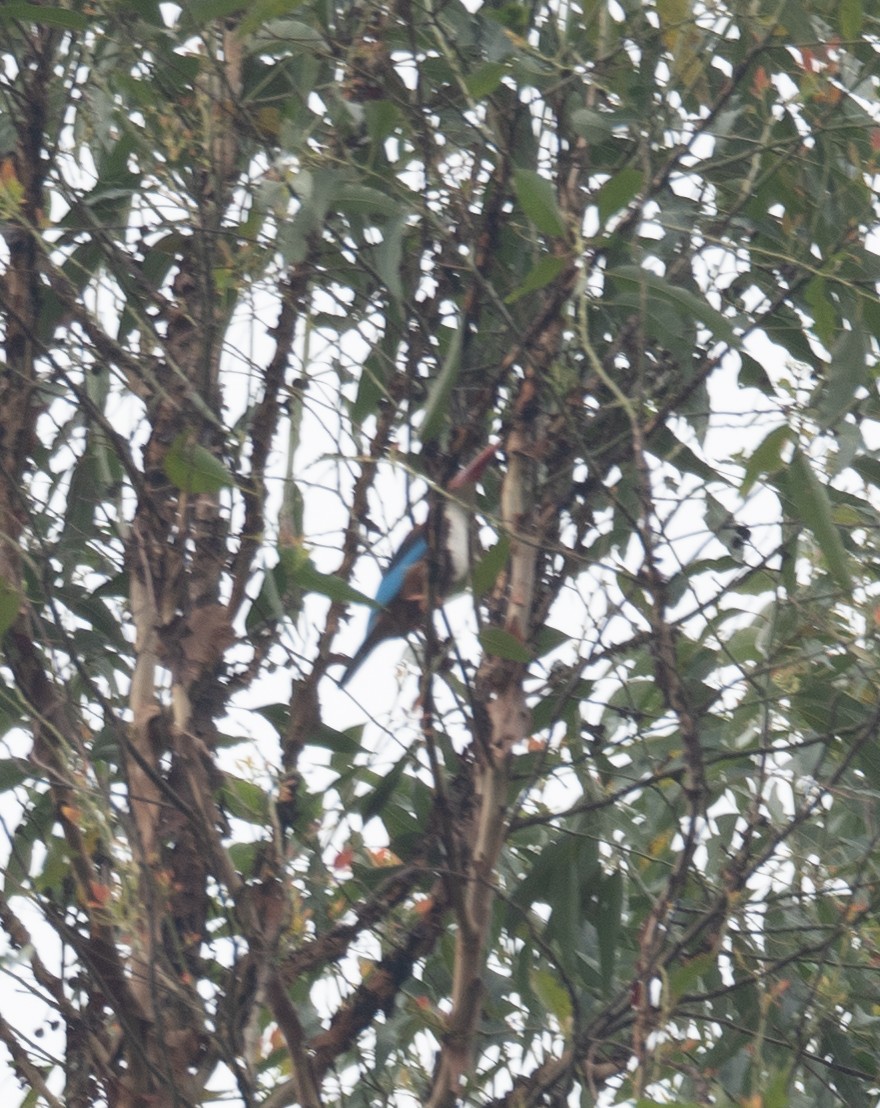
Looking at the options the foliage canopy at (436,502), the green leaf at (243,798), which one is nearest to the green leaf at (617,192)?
the foliage canopy at (436,502)

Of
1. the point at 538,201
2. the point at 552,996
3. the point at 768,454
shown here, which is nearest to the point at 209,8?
the point at 538,201

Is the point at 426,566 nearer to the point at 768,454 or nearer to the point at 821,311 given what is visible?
the point at 768,454

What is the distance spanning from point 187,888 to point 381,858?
17.4 inches

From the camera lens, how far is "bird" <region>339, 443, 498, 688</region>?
5.94ft

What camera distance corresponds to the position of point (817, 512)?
5.93ft

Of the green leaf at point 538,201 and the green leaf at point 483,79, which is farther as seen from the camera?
the green leaf at point 483,79

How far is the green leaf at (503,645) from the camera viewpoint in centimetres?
182

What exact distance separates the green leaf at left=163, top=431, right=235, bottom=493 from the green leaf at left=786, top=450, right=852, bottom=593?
2.31ft

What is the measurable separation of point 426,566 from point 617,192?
0.50 metres

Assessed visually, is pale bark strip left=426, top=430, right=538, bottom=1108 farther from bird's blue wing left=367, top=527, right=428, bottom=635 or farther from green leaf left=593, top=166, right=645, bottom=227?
green leaf left=593, top=166, right=645, bottom=227

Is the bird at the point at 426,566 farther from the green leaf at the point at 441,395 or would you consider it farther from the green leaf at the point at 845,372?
the green leaf at the point at 845,372

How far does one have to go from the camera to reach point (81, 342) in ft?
7.52

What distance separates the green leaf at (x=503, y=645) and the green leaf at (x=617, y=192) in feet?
1.68

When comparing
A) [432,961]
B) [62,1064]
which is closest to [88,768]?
[62,1064]
